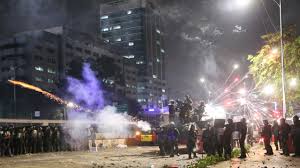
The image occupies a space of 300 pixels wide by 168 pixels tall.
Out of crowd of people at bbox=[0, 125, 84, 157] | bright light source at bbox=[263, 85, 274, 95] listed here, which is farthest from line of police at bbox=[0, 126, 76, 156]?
bright light source at bbox=[263, 85, 274, 95]

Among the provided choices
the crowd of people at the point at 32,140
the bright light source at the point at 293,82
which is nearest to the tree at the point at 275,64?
the bright light source at the point at 293,82

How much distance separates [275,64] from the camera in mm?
31703

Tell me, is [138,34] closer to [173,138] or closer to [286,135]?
[173,138]

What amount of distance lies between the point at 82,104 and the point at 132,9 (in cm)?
12373

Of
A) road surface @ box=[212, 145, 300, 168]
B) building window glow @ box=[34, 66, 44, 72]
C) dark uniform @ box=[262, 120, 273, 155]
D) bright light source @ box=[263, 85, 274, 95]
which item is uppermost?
building window glow @ box=[34, 66, 44, 72]

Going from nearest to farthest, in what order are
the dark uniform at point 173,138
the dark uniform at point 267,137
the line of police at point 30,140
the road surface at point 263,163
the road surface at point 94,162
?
the road surface at point 263,163
the road surface at point 94,162
the dark uniform at point 267,137
the dark uniform at point 173,138
the line of police at point 30,140

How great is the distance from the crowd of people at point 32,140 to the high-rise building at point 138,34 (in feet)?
459

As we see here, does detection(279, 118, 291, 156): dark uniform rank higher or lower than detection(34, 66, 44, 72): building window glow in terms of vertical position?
lower

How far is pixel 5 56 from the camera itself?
93812 millimetres

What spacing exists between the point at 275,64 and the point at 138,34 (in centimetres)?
15077

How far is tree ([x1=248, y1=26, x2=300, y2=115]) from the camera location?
3077 cm

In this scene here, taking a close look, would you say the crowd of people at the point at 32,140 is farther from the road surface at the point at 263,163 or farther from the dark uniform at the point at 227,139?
the road surface at the point at 263,163

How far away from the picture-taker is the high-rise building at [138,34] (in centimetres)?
17775

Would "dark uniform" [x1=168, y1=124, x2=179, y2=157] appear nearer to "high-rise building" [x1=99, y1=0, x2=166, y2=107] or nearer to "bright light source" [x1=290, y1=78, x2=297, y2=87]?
"bright light source" [x1=290, y1=78, x2=297, y2=87]
